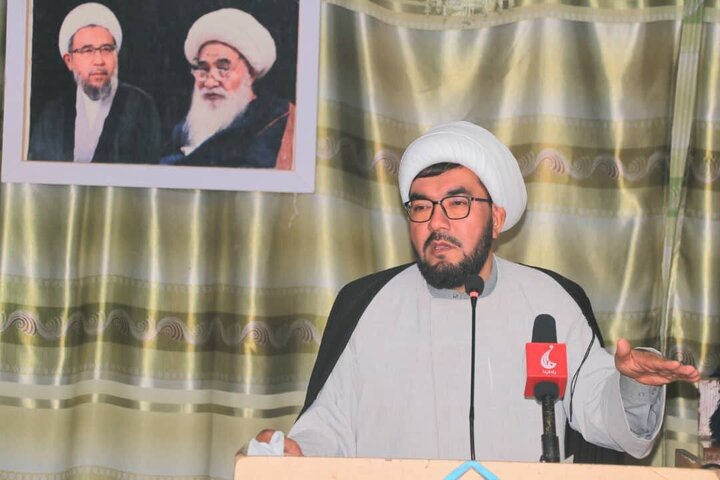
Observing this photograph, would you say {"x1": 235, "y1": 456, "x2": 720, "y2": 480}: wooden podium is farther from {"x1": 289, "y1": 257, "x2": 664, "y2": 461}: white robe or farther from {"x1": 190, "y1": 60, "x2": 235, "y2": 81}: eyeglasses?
{"x1": 190, "y1": 60, "x2": 235, "y2": 81}: eyeglasses

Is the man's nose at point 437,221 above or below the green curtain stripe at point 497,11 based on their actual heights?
below

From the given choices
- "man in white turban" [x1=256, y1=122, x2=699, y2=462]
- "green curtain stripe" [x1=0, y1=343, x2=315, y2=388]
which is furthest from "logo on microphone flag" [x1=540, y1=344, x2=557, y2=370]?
"green curtain stripe" [x1=0, y1=343, x2=315, y2=388]

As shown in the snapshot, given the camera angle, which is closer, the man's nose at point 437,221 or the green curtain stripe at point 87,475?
the man's nose at point 437,221

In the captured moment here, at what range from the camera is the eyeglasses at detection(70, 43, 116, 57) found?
380 centimetres

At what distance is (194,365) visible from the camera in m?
3.69

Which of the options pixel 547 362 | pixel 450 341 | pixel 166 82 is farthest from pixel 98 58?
pixel 547 362

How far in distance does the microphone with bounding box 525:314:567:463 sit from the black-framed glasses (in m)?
0.87

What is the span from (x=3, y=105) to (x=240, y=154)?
1.05m

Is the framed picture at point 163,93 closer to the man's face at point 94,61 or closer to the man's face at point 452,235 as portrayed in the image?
the man's face at point 94,61

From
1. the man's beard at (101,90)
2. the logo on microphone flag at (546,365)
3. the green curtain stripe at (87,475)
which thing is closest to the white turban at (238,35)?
the man's beard at (101,90)

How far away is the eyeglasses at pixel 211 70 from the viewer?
376 centimetres

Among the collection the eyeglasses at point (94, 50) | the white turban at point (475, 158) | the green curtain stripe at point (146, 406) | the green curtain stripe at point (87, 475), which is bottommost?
the green curtain stripe at point (87, 475)

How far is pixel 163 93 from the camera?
12.4 ft

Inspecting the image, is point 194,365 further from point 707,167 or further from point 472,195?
point 707,167
